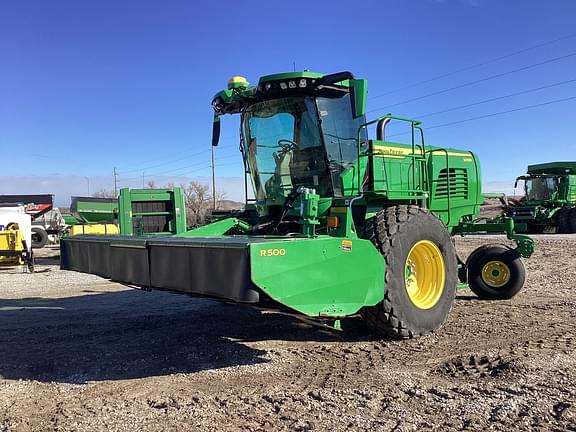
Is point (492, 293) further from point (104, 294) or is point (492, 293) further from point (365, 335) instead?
point (104, 294)

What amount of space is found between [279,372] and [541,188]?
70.9 ft

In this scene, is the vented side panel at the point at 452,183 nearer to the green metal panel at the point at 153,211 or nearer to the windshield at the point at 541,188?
the green metal panel at the point at 153,211

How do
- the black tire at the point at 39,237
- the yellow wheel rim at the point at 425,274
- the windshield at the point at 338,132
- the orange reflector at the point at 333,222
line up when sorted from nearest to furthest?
the orange reflector at the point at 333,222
the yellow wheel rim at the point at 425,274
the windshield at the point at 338,132
the black tire at the point at 39,237

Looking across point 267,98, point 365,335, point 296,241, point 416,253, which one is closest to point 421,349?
point 365,335

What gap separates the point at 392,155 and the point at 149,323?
3618 mm

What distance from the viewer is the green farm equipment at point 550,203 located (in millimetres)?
22109

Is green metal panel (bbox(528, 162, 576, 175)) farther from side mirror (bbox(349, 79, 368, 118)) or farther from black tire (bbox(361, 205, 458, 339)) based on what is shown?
side mirror (bbox(349, 79, 368, 118))

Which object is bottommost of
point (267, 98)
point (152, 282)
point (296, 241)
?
point (152, 282)

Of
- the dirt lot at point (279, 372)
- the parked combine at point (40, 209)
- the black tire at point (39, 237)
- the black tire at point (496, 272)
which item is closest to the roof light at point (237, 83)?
the dirt lot at point (279, 372)

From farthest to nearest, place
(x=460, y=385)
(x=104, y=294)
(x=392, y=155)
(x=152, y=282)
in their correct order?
1. (x=104, y=294)
2. (x=392, y=155)
3. (x=152, y=282)
4. (x=460, y=385)

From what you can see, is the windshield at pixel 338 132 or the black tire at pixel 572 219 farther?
the black tire at pixel 572 219

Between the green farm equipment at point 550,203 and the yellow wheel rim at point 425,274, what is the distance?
1770cm

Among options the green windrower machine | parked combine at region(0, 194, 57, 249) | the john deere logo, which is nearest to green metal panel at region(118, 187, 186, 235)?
the green windrower machine

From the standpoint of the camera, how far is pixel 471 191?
26.1 feet
